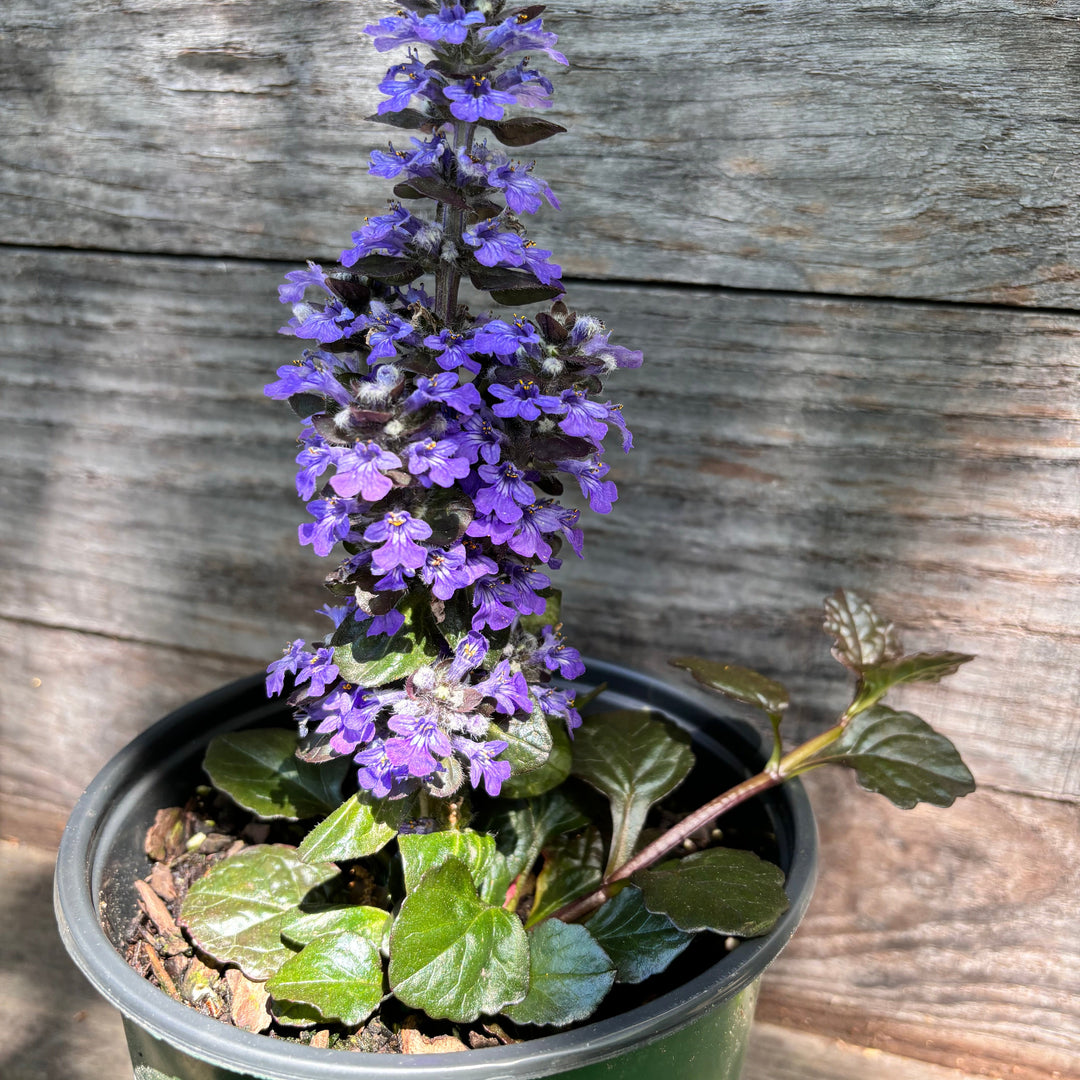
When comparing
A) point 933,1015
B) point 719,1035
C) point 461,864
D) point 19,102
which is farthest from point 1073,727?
point 19,102

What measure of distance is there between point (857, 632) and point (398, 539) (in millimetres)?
558

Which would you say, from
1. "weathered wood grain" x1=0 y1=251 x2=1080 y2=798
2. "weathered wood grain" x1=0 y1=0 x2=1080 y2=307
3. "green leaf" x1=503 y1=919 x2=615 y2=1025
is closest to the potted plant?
"green leaf" x1=503 y1=919 x2=615 y2=1025

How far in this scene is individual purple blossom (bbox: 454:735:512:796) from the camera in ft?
2.60

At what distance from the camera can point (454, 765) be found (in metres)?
0.81

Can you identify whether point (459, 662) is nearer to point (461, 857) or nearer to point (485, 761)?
point (485, 761)

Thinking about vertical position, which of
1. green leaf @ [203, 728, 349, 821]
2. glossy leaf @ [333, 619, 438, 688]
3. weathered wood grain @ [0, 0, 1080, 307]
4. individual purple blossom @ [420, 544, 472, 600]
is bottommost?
green leaf @ [203, 728, 349, 821]

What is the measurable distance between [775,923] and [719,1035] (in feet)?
0.42

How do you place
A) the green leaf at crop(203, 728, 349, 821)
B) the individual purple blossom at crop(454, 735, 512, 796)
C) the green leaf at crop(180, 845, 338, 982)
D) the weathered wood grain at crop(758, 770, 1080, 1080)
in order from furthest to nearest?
the weathered wood grain at crop(758, 770, 1080, 1080)
the green leaf at crop(203, 728, 349, 821)
the green leaf at crop(180, 845, 338, 982)
the individual purple blossom at crop(454, 735, 512, 796)

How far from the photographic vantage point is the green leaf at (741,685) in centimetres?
100

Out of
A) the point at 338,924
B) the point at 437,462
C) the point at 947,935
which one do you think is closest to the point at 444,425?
the point at 437,462

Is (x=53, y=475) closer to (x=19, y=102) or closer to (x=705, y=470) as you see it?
(x=19, y=102)

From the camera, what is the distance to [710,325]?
112 cm

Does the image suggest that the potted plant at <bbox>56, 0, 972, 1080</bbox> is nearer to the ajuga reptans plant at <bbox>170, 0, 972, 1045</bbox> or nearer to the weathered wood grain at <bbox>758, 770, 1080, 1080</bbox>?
the ajuga reptans plant at <bbox>170, 0, 972, 1045</bbox>

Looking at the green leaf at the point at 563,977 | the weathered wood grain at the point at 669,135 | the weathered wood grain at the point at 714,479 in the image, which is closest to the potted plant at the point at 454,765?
the green leaf at the point at 563,977
